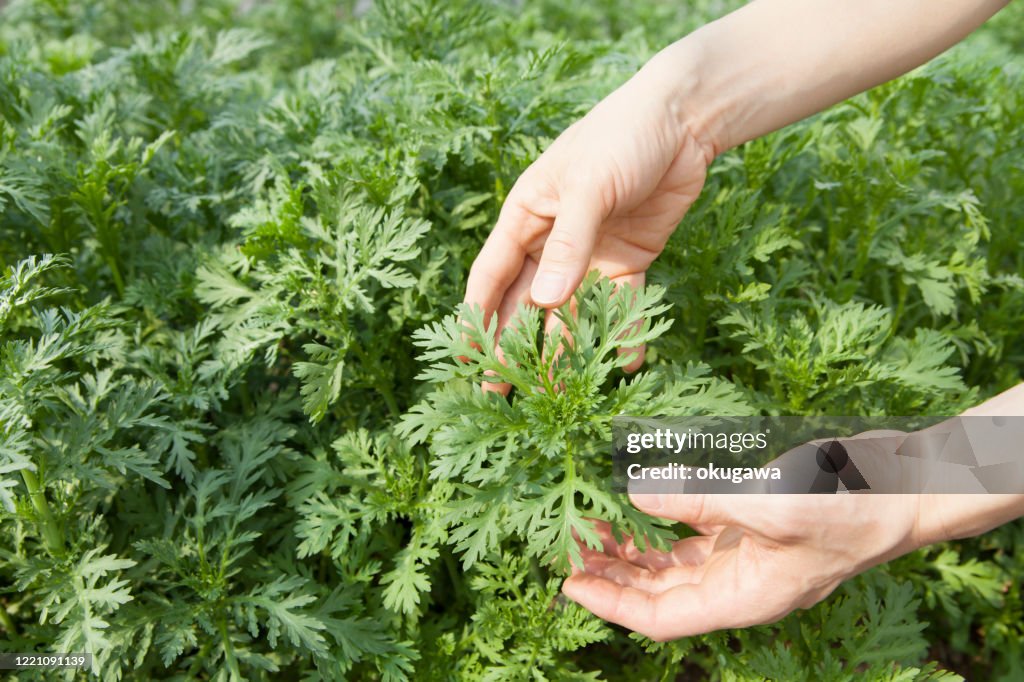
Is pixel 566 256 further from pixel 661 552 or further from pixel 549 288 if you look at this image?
pixel 661 552

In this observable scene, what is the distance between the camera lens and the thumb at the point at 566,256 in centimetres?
189

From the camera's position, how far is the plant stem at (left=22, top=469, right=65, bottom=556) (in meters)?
1.84

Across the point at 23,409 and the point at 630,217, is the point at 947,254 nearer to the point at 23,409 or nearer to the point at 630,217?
the point at 630,217

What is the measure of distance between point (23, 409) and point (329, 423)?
895 millimetres

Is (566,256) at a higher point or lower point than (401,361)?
higher

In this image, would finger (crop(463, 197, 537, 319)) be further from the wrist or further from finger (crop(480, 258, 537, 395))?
the wrist

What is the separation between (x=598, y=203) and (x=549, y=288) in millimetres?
278

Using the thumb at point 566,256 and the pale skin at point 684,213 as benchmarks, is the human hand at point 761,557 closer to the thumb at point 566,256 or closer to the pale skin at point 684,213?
the pale skin at point 684,213

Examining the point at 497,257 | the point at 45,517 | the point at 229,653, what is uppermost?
the point at 497,257

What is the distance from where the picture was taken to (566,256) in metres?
1.90

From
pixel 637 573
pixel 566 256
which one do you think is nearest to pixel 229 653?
pixel 637 573

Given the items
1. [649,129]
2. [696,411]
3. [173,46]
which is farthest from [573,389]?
[173,46]
